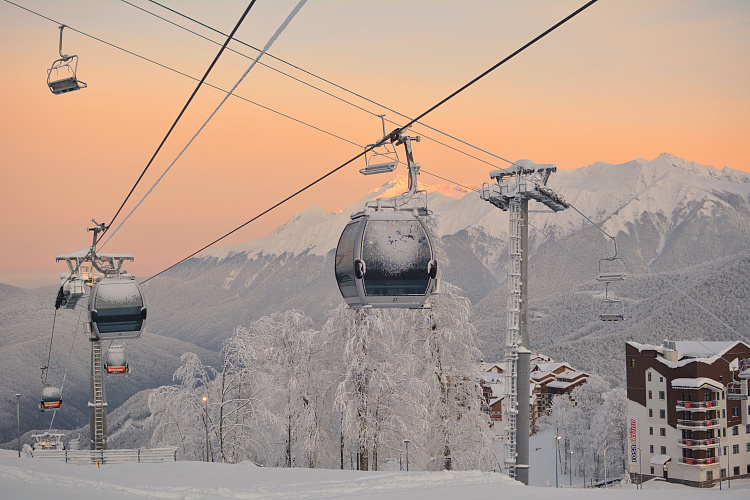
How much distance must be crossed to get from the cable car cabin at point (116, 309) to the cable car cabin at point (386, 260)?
9047 millimetres

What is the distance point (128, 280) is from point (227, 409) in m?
24.8

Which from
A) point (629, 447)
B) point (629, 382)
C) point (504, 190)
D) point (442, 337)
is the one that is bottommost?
point (629, 447)

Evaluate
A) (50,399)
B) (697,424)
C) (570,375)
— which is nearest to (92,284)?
(50,399)

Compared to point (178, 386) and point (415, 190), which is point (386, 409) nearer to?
point (178, 386)

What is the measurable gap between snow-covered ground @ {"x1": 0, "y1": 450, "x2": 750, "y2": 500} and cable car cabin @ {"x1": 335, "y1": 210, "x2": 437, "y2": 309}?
6.15m

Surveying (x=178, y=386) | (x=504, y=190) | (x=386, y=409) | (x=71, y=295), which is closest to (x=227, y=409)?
(x=178, y=386)

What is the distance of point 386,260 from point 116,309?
392 inches

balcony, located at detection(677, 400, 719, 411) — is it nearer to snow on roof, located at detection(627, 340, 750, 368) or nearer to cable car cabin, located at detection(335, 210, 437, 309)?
snow on roof, located at detection(627, 340, 750, 368)

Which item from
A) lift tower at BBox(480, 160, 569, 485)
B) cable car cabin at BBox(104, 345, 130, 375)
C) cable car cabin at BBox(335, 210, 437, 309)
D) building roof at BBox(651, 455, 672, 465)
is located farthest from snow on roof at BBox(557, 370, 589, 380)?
cable car cabin at BBox(335, 210, 437, 309)

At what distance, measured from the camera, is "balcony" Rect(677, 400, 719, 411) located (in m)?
61.8

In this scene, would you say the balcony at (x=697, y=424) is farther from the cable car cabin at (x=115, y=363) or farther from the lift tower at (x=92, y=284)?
the lift tower at (x=92, y=284)

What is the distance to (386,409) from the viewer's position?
3050cm

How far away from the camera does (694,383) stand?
62.1m

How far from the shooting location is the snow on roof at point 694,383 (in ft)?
203
